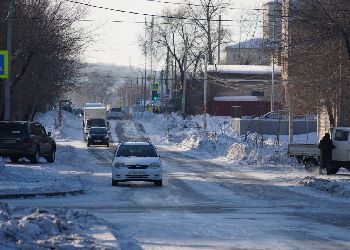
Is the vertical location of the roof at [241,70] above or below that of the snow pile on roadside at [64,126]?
above

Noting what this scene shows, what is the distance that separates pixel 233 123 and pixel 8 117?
139 feet

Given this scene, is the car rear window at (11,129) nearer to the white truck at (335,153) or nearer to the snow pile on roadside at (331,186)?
the white truck at (335,153)

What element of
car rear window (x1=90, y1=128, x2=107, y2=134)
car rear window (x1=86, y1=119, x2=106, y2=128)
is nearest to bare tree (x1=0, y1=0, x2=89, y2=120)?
car rear window (x1=90, y1=128, x2=107, y2=134)

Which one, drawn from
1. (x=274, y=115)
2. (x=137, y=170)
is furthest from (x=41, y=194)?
(x=274, y=115)

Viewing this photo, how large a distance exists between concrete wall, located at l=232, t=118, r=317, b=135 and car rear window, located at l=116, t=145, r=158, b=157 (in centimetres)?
4428

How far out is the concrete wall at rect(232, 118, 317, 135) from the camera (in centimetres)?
7531

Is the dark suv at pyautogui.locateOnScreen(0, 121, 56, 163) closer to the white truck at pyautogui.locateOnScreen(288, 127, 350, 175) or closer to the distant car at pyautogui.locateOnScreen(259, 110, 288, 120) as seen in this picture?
the white truck at pyautogui.locateOnScreen(288, 127, 350, 175)

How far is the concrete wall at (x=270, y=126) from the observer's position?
247 feet

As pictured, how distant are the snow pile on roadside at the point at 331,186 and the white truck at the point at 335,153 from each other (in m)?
5.38

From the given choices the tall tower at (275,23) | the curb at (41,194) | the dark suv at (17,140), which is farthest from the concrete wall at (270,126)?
the curb at (41,194)

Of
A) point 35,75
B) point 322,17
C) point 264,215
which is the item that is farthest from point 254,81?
point 264,215

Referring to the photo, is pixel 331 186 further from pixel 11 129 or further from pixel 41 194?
pixel 11 129

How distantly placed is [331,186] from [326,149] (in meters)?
8.63

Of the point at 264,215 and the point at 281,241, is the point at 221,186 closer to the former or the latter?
the point at 264,215
